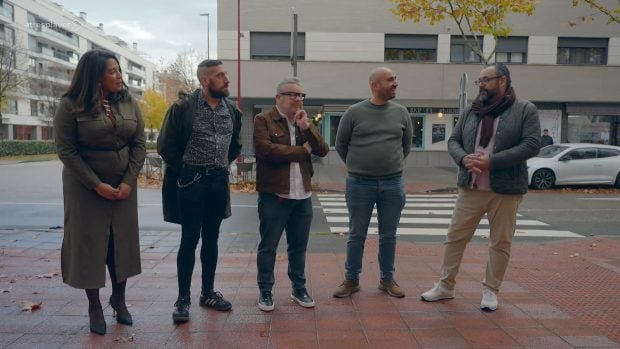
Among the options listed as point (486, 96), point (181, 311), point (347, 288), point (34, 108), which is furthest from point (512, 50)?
point (34, 108)

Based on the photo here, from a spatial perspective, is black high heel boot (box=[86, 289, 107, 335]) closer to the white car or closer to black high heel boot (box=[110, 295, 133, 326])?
black high heel boot (box=[110, 295, 133, 326])

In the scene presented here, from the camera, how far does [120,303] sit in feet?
13.1

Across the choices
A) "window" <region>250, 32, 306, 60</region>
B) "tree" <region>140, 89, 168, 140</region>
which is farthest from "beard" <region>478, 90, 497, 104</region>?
"tree" <region>140, 89, 168, 140</region>

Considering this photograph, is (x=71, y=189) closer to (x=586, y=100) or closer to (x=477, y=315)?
(x=477, y=315)

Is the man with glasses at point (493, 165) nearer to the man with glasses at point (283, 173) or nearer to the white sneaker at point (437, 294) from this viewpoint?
the white sneaker at point (437, 294)

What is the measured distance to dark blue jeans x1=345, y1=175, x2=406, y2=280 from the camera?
4.61 meters

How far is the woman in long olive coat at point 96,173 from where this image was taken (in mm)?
3625

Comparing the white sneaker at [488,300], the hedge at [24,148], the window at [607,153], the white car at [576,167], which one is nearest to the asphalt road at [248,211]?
the white car at [576,167]

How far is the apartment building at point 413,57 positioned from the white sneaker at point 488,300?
67.5 feet

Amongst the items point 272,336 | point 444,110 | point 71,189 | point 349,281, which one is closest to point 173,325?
point 272,336

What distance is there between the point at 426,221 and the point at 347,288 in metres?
5.70

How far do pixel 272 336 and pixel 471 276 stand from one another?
2.65m

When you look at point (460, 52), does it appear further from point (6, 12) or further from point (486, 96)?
point (6, 12)

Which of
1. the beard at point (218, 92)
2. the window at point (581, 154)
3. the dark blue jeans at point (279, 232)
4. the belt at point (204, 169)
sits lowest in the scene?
the dark blue jeans at point (279, 232)
